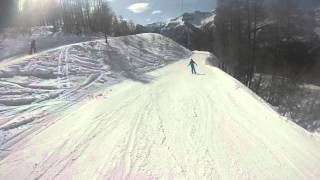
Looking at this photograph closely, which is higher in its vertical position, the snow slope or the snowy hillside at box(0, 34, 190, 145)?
the snowy hillside at box(0, 34, 190, 145)

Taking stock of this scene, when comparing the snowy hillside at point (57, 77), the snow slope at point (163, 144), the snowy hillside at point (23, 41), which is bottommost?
the snow slope at point (163, 144)

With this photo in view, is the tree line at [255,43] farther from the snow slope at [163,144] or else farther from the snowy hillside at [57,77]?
the snow slope at [163,144]

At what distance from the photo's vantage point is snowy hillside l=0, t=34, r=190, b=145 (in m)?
17.9

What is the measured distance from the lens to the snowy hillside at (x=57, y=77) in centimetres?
1786

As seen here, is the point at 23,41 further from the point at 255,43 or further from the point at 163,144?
the point at 163,144

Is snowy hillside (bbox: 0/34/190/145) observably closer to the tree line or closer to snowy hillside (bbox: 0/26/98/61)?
snowy hillside (bbox: 0/26/98/61)

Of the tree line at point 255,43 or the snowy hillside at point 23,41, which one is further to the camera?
the tree line at point 255,43

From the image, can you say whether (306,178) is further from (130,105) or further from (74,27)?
(74,27)

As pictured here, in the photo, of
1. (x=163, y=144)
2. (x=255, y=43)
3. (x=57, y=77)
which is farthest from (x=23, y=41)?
(x=163, y=144)

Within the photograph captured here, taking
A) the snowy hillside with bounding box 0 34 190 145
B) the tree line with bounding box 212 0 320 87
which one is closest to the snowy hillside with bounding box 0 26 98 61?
the snowy hillside with bounding box 0 34 190 145

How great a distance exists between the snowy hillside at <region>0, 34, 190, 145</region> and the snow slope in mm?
1230

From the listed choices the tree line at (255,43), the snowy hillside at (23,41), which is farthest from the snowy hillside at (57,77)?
the tree line at (255,43)

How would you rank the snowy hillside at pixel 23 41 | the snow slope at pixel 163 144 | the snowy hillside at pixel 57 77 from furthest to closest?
the snowy hillside at pixel 23 41 → the snowy hillside at pixel 57 77 → the snow slope at pixel 163 144

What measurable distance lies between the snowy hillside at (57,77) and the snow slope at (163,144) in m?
1.23
